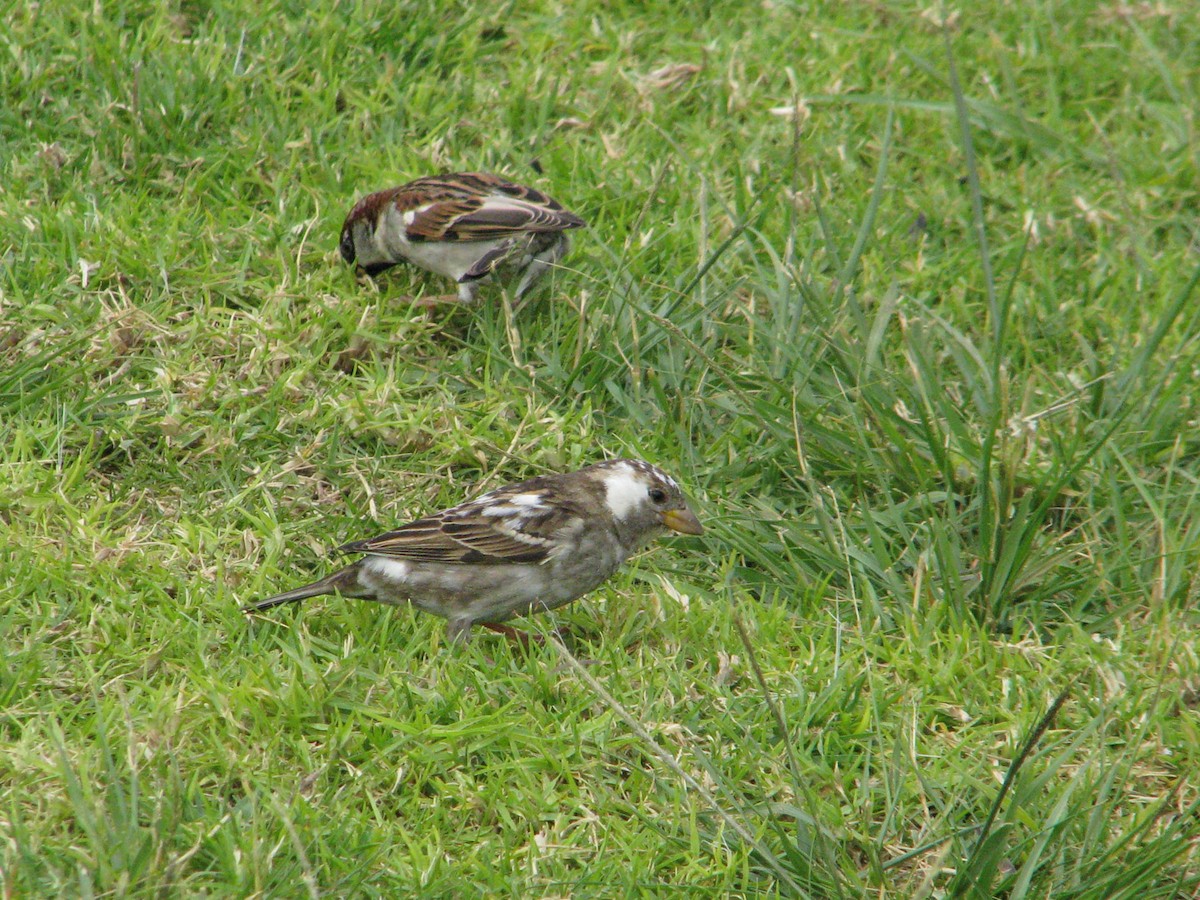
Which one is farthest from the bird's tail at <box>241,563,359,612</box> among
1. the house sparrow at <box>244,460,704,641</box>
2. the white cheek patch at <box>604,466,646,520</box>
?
the white cheek patch at <box>604,466,646,520</box>

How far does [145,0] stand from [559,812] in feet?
16.7

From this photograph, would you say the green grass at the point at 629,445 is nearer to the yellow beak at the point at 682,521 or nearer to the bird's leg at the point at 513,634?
the bird's leg at the point at 513,634

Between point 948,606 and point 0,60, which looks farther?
point 0,60

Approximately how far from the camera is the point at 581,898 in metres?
3.94

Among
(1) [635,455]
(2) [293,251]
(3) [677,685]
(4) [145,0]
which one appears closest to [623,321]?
(1) [635,455]

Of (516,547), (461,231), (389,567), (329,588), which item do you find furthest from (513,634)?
(461,231)

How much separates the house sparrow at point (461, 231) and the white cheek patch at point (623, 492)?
130 centimetres

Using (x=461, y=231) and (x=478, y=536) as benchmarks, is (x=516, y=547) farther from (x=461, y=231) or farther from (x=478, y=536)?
(x=461, y=231)

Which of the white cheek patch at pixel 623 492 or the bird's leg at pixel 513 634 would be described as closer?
the bird's leg at pixel 513 634

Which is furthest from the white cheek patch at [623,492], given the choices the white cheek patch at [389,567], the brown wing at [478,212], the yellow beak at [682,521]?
the brown wing at [478,212]

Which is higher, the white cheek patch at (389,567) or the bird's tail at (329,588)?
the white cheek patch at (389,567)

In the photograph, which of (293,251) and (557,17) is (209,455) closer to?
(293,251)

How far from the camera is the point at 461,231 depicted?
6309mm

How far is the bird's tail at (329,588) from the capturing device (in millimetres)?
4820
